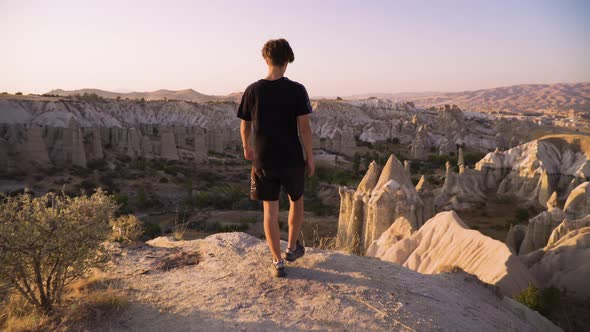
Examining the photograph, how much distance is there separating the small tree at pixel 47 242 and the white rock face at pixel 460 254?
15.7 feet

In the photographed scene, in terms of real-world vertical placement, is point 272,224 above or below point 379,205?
above

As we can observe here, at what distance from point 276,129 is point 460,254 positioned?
6.16 m

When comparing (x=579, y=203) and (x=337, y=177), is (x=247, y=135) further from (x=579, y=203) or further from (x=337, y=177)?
(x=337, y=177)

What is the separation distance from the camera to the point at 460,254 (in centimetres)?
806

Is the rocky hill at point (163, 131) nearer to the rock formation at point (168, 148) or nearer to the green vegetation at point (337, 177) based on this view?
the rock formation at point (168, 148)

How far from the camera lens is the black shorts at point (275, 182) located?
3465mm

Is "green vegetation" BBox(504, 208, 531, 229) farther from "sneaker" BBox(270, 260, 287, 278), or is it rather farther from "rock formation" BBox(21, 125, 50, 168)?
"rock formation" BBox(21, 125, 50, 168)

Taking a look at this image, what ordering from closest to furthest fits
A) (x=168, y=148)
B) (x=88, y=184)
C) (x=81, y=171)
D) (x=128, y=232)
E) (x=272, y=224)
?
(x=272, y=224) → (x=128, y=232) → (x=88, y=184) → (x=81, y=171) → (x=168, y=148)

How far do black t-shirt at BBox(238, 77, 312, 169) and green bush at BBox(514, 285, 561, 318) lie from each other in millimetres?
4901

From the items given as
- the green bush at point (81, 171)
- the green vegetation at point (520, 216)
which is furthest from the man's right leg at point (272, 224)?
the green bush at point (81, 171)

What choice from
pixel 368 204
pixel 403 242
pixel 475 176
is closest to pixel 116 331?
pixel 403 242

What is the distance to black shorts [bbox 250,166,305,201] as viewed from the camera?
3.46 meters

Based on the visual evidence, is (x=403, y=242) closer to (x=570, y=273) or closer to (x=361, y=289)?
(x=570, y=273)

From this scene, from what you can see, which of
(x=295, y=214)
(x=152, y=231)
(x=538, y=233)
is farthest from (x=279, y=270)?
(x=152, y=231)
